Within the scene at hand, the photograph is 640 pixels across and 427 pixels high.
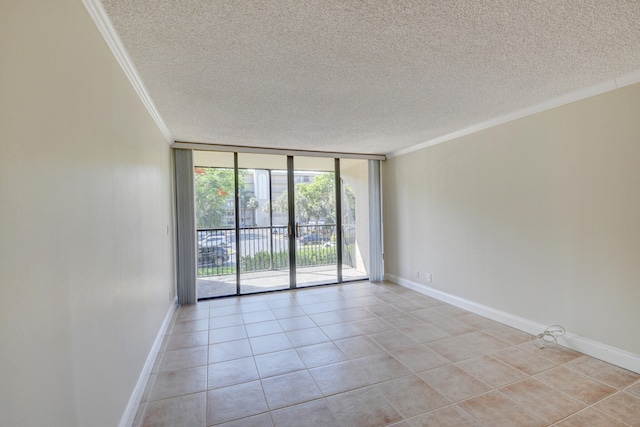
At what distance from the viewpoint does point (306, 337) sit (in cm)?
312

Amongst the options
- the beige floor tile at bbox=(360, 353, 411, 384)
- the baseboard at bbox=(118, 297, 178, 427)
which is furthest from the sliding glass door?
the beige floor tile at bbox=(360, 353, 411, 384)

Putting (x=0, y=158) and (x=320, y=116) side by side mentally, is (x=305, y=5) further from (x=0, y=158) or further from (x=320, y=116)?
(x=320, y=116)

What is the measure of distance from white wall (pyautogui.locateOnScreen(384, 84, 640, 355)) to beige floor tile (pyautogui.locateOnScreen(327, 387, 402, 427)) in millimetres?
2036

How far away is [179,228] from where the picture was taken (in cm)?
426

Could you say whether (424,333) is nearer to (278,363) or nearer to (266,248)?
(278,363)

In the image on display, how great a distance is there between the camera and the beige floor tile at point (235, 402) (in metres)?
1.96

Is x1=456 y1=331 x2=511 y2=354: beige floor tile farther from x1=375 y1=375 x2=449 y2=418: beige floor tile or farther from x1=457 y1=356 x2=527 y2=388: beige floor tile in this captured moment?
x1=375 y1=375 x2=449 y2=418: beige floor tile

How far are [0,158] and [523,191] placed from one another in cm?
376

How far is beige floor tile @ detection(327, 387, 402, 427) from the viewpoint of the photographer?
188 centimetres

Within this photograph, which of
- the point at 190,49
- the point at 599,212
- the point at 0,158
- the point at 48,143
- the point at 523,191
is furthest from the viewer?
the point at 523,191

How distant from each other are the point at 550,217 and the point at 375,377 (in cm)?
225

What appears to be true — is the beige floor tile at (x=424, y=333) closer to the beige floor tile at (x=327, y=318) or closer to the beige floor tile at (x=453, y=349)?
the beige floor tile at (x=453, y=349)

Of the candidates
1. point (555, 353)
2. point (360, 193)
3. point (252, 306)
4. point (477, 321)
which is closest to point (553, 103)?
point (555, 353)

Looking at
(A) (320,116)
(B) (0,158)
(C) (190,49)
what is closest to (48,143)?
(B) (0,158)
